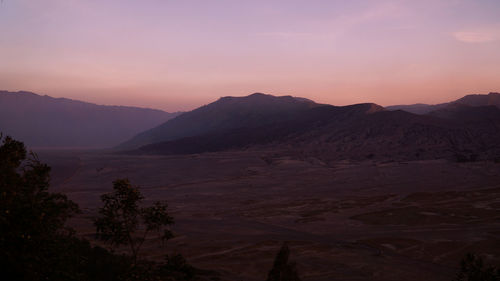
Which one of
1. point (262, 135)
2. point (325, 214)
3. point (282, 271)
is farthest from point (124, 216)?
point (262, 135)

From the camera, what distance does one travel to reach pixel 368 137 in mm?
108000

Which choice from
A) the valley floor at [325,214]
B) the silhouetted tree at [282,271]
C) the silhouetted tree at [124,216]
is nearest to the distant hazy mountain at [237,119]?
the valley floor at [325,214]

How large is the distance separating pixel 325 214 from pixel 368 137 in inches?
2684

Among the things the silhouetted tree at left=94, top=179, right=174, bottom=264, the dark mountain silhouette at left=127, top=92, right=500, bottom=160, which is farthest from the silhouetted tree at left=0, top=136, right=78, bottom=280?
the dark mountain silhouette at left=127, top=92, right=500, bottom=160

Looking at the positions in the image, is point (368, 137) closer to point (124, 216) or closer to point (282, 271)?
point (282, 271)

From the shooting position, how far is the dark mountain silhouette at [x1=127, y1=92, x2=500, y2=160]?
94.7 meters

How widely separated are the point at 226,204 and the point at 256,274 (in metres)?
25.3

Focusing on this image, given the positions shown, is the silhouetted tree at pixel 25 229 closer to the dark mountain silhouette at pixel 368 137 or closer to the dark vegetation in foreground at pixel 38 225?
the dark vegetation in foreground at pixel 38 225

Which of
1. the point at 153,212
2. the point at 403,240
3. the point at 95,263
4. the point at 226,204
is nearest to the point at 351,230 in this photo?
the point at 403,240

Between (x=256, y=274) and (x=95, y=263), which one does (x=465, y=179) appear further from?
(x=95, y=263)

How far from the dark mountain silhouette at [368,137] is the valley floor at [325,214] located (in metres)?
13.2

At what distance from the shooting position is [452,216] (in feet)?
136

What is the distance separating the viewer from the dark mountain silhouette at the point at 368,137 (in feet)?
311

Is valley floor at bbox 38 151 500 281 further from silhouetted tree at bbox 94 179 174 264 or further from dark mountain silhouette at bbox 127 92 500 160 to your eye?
silhouetted tree at bbox 94 179 174 264
